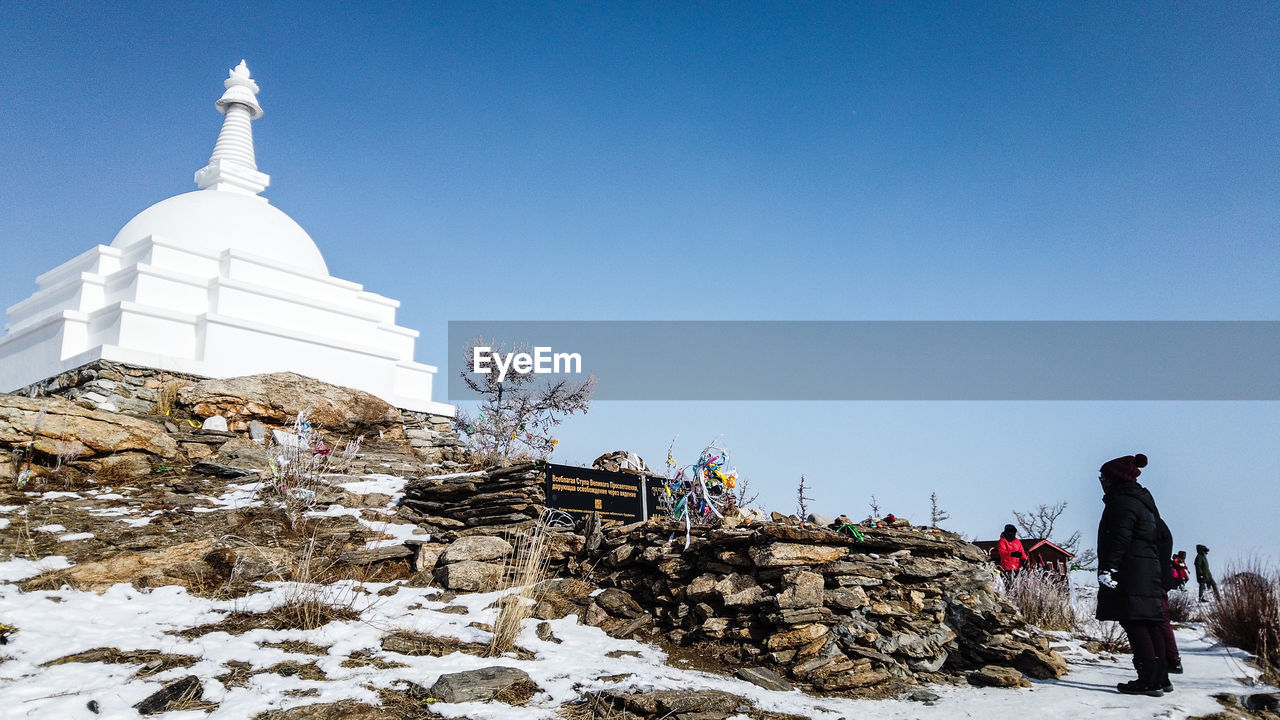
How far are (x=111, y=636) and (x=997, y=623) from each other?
8370mm

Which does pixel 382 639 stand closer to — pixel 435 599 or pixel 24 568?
pixel 435 599

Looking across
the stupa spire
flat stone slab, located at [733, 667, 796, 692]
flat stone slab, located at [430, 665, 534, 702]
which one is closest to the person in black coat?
flat stone slab, located at [733, 667, 796, 692]

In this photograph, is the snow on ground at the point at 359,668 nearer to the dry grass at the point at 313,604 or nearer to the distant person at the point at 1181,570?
the dry grass at the point at 313,604

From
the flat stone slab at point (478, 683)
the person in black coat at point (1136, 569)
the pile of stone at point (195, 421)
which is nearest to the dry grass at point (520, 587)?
the flat stone slab at point (478, 683)

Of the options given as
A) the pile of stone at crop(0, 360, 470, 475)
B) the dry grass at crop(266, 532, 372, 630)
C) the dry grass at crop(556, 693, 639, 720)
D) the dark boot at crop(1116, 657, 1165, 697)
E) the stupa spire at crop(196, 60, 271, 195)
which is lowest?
the dry grass at crop(556, 693, 639, 720)

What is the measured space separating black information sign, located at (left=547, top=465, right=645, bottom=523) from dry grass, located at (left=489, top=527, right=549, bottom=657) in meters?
0.65

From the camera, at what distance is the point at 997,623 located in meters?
7.98

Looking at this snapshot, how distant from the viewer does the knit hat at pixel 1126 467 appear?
7.00 metres

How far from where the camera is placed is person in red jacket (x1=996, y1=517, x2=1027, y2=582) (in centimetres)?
1134

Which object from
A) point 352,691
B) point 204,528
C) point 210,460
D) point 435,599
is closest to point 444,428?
point 210,460

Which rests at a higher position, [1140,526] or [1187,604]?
[1140,526]

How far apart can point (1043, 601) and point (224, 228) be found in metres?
19.8

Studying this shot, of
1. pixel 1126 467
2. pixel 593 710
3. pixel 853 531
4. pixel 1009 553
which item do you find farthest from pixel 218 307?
pixel 1126 467

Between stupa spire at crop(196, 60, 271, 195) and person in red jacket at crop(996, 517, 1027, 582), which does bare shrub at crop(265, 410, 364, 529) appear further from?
stupa spire at crop(196, 60, 271, 195)
